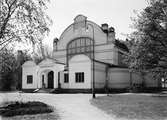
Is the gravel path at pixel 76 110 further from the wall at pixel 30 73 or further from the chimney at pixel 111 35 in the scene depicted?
the chimney at pixel 111 35

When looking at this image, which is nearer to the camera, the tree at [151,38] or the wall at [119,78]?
the tree at [151,38]

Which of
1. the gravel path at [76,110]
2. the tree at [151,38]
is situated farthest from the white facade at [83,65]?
the gravel path at [76,110]

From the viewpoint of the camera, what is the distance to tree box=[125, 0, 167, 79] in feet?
62.5

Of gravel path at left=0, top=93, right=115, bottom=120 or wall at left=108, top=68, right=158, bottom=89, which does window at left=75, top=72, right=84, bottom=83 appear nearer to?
wall at left=108, top=68, right=158, bottom=89

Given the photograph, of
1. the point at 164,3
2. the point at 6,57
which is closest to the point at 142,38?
the point at 164,3

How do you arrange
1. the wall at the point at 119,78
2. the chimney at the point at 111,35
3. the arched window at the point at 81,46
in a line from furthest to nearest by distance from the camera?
the arched window at the point at 81,46 → the chimney at the point at 111,35 → the wall at the point at 119,78

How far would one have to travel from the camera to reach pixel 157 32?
19.3 metres

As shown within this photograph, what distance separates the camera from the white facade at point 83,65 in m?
34.3

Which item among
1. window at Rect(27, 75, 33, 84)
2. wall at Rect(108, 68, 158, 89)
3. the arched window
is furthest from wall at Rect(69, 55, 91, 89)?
window at Rect(27, 75, 33, 84)

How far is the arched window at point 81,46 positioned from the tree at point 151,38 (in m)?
19.0

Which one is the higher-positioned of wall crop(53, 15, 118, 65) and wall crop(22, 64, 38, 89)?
wall crop(53, 15, 118, 65)

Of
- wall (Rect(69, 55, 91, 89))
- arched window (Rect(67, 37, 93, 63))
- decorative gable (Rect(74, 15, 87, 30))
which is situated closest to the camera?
wall (Rect(69, 55, 91, 89))

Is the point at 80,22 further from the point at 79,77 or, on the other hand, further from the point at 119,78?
the point at 119,78

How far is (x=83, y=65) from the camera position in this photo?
3400 cm
